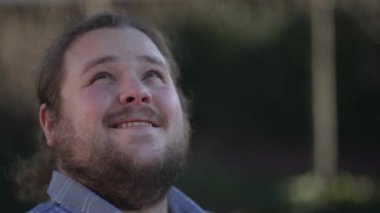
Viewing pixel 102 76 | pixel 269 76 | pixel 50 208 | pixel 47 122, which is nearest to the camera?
pixel 50 208

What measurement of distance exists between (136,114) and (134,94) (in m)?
0.05

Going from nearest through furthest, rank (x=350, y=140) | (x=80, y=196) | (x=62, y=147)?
(x=80, y=196) < (x=62, y=147) < (x=350, y=140)

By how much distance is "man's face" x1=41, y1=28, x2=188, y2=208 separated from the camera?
1.90m

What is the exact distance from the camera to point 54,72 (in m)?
2.11

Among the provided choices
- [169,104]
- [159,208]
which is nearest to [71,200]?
[159,208]

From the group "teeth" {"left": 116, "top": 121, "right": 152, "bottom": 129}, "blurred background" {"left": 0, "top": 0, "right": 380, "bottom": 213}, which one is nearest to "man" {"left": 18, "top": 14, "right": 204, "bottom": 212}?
"teeth" {"left": 116, "top": 121, "right": 152, "bottom": 129}

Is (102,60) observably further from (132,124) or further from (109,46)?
(132,124)

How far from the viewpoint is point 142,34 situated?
7.05 ft

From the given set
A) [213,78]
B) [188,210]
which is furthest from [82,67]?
[213,78]

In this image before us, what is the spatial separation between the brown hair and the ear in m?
0.01

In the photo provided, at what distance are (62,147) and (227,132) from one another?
576 centimetres

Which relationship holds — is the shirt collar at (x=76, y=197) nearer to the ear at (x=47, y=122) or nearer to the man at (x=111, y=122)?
the man at (x=111, y=122)

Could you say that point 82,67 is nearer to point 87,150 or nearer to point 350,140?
point 87,150

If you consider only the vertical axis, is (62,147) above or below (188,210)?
above
